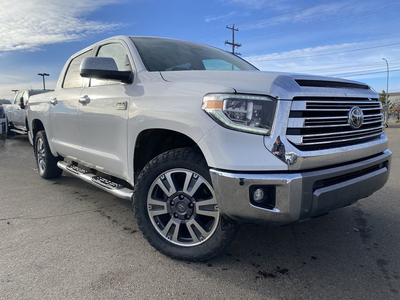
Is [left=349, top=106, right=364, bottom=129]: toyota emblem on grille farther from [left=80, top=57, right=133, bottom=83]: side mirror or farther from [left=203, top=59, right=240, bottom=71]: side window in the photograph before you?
[left=80, top=57, right=133, bottom=83]: side mirror

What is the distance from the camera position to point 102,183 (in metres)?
3.56

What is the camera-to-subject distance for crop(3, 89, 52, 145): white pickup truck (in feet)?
38.7

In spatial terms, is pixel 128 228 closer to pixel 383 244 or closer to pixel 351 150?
pixel 351 150

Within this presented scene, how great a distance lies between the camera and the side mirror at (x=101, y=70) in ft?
9.73

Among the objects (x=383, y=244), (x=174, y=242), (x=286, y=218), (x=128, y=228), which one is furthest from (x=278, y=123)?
(x=128, y=228)

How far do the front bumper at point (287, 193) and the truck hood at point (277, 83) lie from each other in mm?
541

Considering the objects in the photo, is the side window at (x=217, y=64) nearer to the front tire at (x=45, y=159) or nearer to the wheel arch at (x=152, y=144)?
the wheel arch at (x=152, y=144)

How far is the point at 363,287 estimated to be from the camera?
7.57ft

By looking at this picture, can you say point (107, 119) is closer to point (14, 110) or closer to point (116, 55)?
point (116, 55)

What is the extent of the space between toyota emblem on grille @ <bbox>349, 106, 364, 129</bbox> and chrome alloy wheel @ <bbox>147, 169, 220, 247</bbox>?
1.19 m

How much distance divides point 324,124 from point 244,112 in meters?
0.60

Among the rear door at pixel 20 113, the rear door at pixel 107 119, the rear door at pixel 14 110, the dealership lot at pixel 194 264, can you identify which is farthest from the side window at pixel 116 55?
the rear door at pixel 14 110

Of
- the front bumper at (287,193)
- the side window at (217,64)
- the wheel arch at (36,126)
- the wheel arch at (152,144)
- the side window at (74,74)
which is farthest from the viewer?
the wheel arch at (36,126)

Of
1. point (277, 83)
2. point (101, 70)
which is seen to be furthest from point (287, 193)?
point (101, 70)
